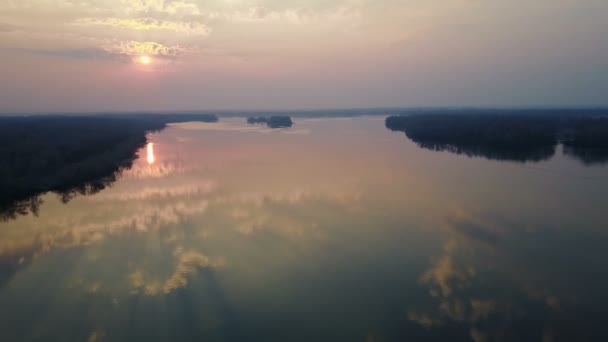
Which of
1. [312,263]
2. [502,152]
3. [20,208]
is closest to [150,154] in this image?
[20,208]

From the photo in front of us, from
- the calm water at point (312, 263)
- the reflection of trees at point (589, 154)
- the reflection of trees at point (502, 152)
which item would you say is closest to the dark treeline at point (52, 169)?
the calm water at point (312, 263)

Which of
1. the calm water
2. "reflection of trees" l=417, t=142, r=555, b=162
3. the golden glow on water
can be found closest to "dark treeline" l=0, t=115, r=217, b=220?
the golden glow on water

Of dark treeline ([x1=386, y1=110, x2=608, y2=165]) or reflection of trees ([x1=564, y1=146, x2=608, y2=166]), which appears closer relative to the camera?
reflection of trees ([x1=564, y1=146, x2=608, y2=166])

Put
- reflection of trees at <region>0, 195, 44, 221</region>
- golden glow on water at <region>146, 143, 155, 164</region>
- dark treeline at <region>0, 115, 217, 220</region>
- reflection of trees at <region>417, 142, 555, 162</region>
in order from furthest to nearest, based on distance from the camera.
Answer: golden glow on water at <region>146, 143, 155, 164</region>, reflection of trees at <region>417, 142, 555, 162</region>, dark treeline at <region>0, 115, 217, 220</region>, reflection of trees at <region>0, 195, 44, 221</region>

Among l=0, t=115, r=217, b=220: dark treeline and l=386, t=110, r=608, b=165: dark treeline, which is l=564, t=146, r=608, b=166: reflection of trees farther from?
l=0, t=115, r=217, b=220: dark treeline

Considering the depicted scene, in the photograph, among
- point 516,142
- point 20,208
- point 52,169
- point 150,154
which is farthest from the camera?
point 516,142

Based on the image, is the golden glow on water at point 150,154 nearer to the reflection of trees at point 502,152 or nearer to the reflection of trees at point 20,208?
the reflection of trees at point 20,208

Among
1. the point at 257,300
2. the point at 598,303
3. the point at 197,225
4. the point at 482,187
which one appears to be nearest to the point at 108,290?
the point at 257,300

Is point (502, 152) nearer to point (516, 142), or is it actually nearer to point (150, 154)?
point (516, 142)
